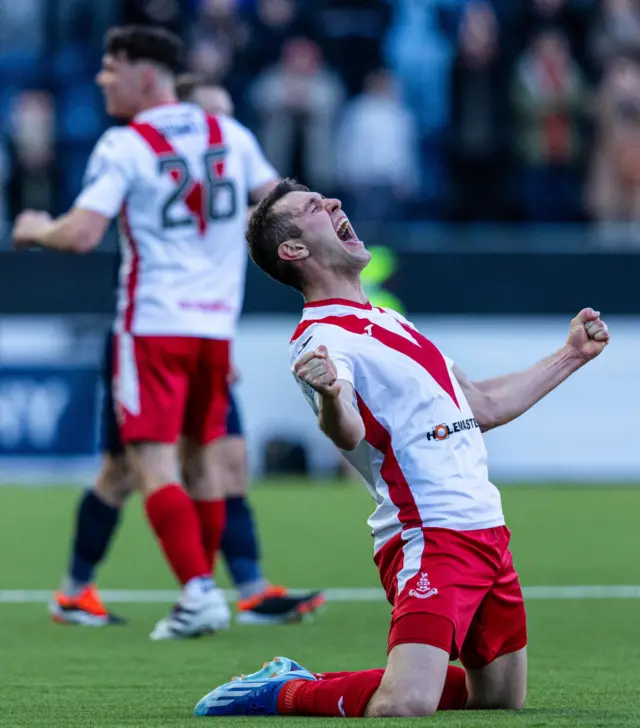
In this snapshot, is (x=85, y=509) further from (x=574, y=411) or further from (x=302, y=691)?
(x=574, y=411)

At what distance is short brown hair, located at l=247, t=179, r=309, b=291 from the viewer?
4.29m

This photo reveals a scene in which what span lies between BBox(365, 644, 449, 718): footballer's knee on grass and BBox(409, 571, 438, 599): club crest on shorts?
0.46ft

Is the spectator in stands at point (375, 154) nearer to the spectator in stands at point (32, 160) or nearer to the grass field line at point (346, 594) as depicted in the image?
the spectator in stands at point (32, 160)

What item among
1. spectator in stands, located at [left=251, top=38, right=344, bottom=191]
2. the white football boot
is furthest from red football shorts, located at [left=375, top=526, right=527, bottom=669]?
spectator in stands, located at [left=251, top=38, right=344, bottom=191]

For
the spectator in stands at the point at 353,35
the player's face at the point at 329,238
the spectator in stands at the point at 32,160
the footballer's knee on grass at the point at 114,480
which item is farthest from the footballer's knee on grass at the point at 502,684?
the spectator in stands at the point at 353,35

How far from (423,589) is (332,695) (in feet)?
1.12

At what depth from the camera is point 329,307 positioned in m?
4.24

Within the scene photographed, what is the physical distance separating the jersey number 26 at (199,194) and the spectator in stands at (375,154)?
7.18m

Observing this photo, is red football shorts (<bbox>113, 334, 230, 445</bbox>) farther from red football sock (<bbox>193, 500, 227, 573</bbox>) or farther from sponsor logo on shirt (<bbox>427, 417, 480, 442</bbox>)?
sponsor logo on shirt (<bbox>427, 417, 480, 442</bbox>)

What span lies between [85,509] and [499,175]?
8479mm

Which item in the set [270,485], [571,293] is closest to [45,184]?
[270,485]

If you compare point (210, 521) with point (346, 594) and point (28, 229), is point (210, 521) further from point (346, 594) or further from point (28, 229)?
point (28, 229)

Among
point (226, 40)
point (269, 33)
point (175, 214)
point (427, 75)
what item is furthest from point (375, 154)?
point (175, 214)

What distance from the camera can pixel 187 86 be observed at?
6703mm
